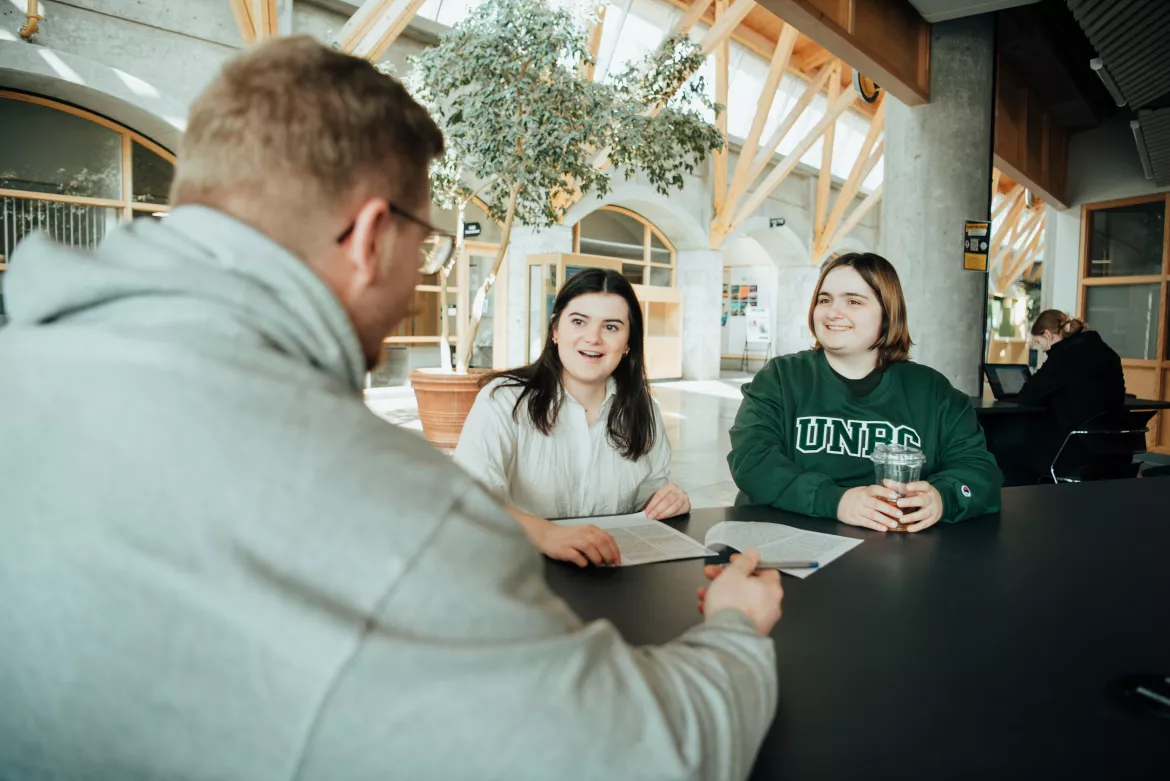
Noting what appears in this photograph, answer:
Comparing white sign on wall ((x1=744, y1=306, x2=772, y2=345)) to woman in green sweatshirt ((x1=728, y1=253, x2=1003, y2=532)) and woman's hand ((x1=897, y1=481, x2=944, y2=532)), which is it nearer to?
woman in green sweatshirt ((x1=728, y1=253, x2=1003, y2=532))

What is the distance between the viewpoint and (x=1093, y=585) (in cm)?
127

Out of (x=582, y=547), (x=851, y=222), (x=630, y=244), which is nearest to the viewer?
(x=582, y=547)

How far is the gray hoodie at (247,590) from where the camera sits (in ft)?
1.54

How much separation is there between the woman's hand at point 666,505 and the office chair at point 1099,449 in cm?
343

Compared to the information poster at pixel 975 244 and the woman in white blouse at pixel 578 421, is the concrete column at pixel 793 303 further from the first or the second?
the woman in white blouse at pixel 578 421

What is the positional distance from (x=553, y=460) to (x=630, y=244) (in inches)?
474

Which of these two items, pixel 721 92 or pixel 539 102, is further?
pixel 721 92

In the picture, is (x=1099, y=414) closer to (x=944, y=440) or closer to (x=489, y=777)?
(x=944, y=440)

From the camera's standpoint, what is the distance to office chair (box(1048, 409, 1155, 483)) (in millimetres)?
4105

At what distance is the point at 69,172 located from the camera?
7.48 meters

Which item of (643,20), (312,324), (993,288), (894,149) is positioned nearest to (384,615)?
(312,324)

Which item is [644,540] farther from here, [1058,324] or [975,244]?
[1058,324]

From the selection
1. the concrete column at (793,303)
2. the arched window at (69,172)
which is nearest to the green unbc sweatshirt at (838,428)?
A: the arched window at (69,172)

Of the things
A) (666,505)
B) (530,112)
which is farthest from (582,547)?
(530,112)
